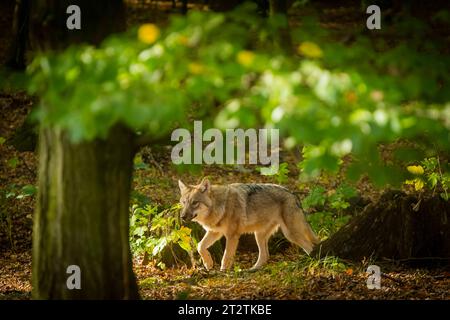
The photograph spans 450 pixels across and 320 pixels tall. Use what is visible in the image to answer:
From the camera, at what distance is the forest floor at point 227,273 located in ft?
23.8

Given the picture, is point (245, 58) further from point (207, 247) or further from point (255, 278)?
point (207, 247)

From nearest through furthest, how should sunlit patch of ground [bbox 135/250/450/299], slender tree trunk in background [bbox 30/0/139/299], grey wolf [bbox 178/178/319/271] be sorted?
1. slender tree trunk in background [bbox 30/0/139/299]
2. sunlit patch of ground [bbox 135/250/450/299]
3. grey wolf [bbox 178/178/319/271]

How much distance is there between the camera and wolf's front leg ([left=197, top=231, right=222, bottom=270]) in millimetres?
10047

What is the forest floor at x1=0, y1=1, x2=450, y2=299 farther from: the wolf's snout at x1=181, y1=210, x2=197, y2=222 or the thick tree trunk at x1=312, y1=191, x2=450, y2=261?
the wolf's snout at x1=181, y1=210, x2=197, y2=222

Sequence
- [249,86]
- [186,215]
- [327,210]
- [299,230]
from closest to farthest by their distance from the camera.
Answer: [249,86]
[186,215]
[299,230]
[327,210]

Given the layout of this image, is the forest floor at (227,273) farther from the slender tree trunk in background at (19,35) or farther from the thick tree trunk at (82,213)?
the slender tree trunk in background at (19,35)

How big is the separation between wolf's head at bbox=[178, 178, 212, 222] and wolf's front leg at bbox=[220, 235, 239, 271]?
0.60 metres

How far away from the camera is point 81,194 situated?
5.48 m

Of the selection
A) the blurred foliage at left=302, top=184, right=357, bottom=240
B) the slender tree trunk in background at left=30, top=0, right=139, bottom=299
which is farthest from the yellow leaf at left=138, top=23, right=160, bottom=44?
the blurred foliage at left=302, top=184, right=357, bottom=240

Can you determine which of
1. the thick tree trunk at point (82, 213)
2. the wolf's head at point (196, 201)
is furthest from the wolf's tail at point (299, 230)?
the thick tree trunk at point (82, 213)

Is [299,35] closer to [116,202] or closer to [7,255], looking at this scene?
[116,202]

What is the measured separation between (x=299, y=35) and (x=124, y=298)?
2932mm

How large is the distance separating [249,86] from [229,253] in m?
6.27

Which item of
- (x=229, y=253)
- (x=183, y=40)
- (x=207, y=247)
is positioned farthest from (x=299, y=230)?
(x=183, y=40)
